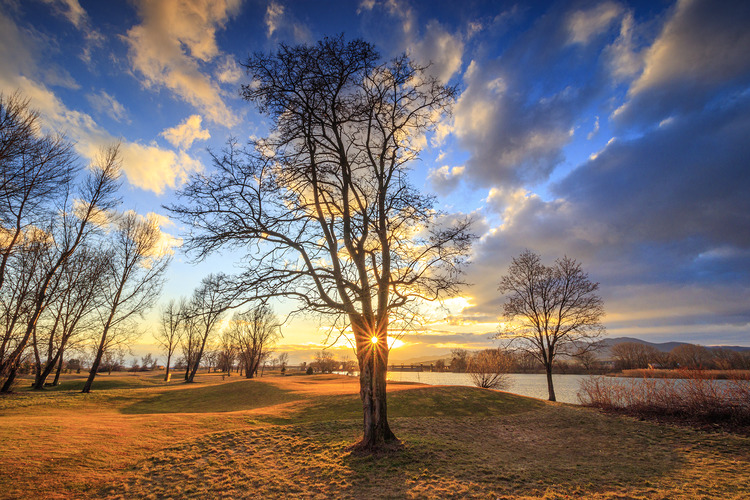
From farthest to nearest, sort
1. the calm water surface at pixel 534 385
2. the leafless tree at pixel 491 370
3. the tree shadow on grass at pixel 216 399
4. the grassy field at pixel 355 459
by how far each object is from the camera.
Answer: the calm water surface at pixel 534 385 → the leafless tree at pixel 491 370 → the tree shadow on grass at pixel 216 399 → the grassy field at pixel 355 459

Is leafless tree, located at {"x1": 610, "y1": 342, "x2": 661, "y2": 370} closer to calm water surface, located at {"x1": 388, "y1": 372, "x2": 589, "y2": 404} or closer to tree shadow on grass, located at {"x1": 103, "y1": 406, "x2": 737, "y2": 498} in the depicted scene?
calm water surface, located at {"x1": 388, "y1": 372, "x2": 589, "y2": 404}

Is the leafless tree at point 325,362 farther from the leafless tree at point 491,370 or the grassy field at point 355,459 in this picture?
the grassy field at point 355,459

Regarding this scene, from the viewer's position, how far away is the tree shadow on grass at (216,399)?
63.3 feet

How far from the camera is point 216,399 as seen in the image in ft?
75.9

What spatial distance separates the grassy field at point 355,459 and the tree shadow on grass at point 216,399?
6457 millimetres

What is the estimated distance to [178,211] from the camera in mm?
8289

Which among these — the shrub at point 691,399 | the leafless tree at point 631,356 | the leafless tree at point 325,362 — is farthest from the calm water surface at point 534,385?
the leafless tree at point 325,362

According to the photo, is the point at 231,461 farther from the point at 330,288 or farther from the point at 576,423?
the point at 576,423

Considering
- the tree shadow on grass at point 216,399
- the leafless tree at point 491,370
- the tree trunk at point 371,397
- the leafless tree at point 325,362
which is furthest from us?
the leafless tree at point 325,362

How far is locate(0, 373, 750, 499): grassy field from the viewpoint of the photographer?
6500 mm

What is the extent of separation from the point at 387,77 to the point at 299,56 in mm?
2857

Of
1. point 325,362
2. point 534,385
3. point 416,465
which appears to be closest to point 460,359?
point 534,385

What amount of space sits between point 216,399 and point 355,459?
1963 cm

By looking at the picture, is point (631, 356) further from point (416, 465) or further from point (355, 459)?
point (355, 459)
